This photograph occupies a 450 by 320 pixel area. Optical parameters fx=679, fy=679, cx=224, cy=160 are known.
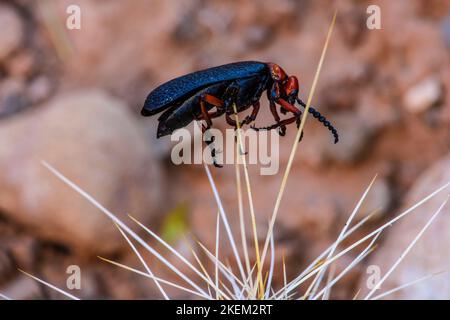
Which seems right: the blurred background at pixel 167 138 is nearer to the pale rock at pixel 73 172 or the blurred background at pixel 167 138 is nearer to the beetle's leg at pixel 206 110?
the pale rock at pixel 73 172

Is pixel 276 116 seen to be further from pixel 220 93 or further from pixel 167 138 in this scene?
pixel 167 138

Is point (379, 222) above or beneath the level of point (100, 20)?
beneath

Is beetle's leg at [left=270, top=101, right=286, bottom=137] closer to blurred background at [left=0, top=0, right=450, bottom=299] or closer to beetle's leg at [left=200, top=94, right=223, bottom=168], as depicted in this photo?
beetle's leg at [left=200, top=94, right=223, bottom=168]

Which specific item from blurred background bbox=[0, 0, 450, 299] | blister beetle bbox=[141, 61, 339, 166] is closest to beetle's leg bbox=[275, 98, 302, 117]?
blister beetle bbox=[141, 61, 339, 166]

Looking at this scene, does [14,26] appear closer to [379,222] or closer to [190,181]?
[190,181]

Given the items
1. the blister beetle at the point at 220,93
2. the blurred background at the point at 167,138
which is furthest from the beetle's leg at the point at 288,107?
the blurred background at the point at 167,138

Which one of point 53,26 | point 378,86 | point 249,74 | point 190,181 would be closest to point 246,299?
point 249,74
